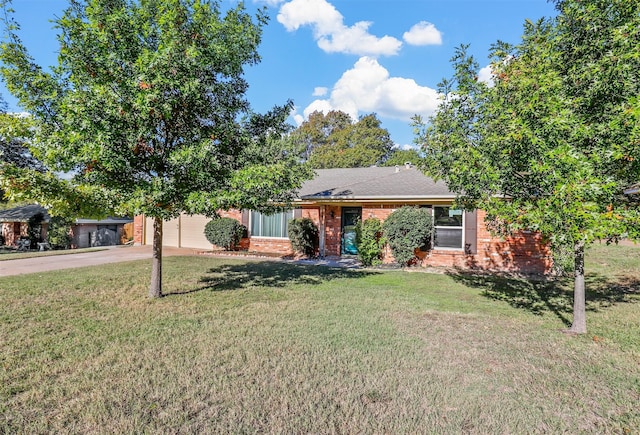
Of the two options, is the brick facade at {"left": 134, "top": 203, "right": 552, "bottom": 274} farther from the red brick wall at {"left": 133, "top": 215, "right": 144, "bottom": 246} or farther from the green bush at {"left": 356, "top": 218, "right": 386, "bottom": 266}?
the red brick wall at {"left": 133, "top": 215, "right": 144, "bottom": 246}

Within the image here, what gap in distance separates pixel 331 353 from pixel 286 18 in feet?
39.8

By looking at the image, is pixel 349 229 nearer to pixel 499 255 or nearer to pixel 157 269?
pixel 499 255

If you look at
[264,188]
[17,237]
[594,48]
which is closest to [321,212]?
[264,188]

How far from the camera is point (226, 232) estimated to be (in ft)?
51.5

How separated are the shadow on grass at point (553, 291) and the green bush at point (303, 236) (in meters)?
5.76

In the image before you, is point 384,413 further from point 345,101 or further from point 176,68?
point 345,101

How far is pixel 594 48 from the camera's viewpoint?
553cm

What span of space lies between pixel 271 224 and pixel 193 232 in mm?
5048

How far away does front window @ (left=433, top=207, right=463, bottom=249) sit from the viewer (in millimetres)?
11953

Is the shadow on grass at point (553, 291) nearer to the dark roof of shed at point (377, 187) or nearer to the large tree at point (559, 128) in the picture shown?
the large tree at point (559, 128)

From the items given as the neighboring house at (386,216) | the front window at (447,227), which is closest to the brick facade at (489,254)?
the neighboring house at (386,216)

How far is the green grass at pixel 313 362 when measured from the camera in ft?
10.0

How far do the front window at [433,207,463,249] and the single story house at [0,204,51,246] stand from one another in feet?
72.7

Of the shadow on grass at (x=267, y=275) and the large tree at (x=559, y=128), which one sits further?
the shadow on grass at (x=267, y=275)
